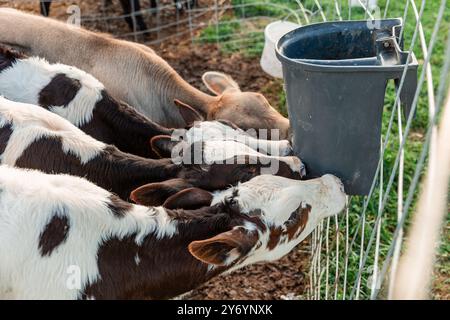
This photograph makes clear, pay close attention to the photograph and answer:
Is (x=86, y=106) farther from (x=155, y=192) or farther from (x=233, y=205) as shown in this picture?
(x=233, y=205)

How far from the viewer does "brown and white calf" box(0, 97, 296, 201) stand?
378 centimetres

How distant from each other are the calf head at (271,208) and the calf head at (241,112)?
4.92 ft

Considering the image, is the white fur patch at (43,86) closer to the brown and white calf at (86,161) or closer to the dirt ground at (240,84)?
the brown and white calf at (86,161)

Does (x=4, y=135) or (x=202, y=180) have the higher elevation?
(x=4, y=135)

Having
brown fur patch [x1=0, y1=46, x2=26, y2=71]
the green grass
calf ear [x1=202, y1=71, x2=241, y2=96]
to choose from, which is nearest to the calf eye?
the green grass

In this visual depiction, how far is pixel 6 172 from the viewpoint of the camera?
3.35 m

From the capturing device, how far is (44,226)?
308 cm

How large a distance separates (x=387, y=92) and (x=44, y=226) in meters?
5.19

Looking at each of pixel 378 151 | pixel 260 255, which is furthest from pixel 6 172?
pixel 378 151

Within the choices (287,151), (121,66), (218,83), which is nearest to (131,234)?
(287,151)

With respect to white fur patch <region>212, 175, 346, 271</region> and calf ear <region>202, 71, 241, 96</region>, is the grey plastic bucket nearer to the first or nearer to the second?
white fur patch <region>212, 175, 346, 271</region>

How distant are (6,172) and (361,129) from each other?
1.88m
